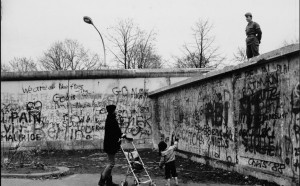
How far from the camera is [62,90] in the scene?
1752cm

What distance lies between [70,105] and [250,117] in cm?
1037

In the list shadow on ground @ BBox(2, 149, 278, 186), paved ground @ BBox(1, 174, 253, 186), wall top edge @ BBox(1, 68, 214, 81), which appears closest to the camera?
paved ground @ BBox(1, 174, 253, 186)

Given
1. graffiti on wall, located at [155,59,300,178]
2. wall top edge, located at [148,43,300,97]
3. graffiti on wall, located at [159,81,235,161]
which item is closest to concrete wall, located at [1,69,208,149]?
graffiti on wall, located at [159,81,235,161]

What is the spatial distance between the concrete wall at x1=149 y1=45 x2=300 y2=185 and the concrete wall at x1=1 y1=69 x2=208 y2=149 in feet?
14.6

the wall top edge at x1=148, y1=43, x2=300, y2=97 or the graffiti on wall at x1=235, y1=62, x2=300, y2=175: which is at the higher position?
the wall top edge at x1=148, y1=43, x2=300, y2=97

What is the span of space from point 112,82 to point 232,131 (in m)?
8.86

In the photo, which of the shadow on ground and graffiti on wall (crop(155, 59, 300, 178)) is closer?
graffiti on wall (crop(155, 59, 300, 178))

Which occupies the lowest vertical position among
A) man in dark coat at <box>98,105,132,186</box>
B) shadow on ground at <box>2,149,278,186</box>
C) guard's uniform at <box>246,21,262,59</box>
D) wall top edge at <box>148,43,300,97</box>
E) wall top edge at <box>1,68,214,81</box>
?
shadow on ground at <box>2,149,278,186</box>

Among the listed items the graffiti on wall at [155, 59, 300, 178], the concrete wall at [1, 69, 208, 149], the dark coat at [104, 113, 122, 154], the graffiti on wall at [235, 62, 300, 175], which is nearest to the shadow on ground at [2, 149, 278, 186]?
the graffiti on wall at [155, 59, 300, 178]

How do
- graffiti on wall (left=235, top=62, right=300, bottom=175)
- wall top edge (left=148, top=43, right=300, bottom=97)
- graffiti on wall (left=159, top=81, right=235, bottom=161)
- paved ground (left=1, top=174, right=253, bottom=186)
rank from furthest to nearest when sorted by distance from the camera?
graffiti on wall (left=159, top=81, right=235, bottom=161)
paved ground (left=1, top=174, right=253, bottom=186)
graffiti on wall (left=235, top=62, right=300, bottom=175)
wall top edge (left=148, top=43, right=300, bottom=97)

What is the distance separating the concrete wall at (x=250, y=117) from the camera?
7285mm

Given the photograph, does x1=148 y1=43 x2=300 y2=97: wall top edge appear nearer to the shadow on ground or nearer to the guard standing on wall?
the guard standing on wall

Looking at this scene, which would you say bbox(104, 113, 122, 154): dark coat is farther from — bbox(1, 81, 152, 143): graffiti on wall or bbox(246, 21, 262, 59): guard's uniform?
bbox(1, 81, 152, 143): graffiti on wall

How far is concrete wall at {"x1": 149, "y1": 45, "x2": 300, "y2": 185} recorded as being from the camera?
287 inches
